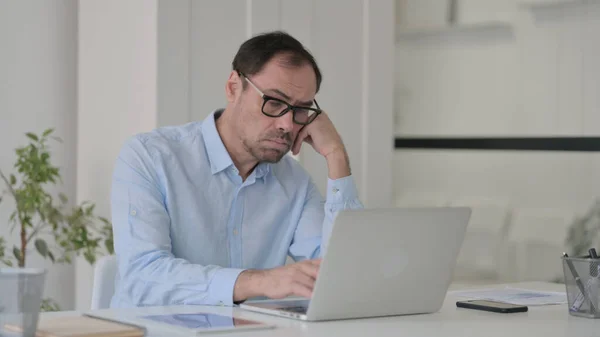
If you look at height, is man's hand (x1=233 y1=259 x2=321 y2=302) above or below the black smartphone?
above

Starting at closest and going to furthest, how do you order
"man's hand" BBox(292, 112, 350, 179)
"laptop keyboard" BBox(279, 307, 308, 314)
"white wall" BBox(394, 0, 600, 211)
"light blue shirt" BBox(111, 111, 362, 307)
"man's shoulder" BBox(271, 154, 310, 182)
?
"laptop keyboard" BBox(279, 307, 308, 314) < "light blue shirt" BBox(111, 111, 362, 307) < "man's hand" BBox(292, 112, 350, 179) < "man's shoulder" BBox(271, 154, 310, 182) < "white wall" BBox(394, 0, 600, 211)

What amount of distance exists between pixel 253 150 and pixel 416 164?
2.17 m

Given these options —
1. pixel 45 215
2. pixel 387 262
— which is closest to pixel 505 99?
pixel 45 215

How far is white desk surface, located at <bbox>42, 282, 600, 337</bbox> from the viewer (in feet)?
5.39

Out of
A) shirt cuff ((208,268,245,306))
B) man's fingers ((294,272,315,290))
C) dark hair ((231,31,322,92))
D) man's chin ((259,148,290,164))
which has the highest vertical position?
dark hair ((231,31,322,92))

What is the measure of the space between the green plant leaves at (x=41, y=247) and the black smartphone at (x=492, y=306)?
182 cm

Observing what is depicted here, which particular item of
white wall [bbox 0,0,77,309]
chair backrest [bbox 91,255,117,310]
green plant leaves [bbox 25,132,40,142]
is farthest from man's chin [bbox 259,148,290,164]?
white wall [bbox 0,0,77,309]

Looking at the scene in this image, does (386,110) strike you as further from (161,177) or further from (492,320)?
(492,320)

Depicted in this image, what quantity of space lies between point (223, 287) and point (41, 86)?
1.99 meters

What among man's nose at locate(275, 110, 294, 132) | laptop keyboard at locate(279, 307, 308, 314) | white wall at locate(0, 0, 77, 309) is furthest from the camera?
white wall at locate(0, 0, 77, 309)

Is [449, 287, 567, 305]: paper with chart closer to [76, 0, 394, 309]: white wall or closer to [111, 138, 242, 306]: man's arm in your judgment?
[111, 138, 242, 306]: man's arm

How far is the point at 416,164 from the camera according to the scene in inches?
177

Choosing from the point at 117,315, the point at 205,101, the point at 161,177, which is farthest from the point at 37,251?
the point at 117,315

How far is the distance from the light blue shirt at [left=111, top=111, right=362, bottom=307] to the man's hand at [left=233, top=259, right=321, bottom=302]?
0.22 ft
